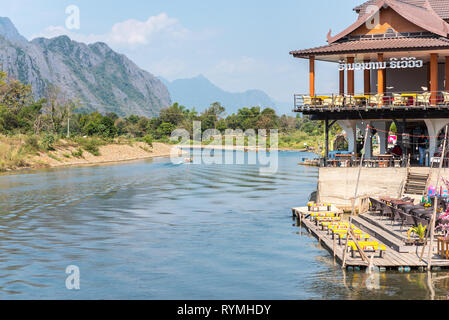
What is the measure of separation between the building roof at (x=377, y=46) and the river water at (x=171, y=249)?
10.7 metres

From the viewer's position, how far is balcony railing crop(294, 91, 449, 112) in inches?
1550

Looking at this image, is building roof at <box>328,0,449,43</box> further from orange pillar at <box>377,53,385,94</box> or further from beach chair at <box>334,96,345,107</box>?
beach chair at <box>334,96,345,107</box>

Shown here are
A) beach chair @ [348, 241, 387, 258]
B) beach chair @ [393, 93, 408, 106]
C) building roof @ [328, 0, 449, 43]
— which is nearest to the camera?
beach chair @ [348, 241, 387, 258]

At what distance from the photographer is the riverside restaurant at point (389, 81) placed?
39906 millimetres

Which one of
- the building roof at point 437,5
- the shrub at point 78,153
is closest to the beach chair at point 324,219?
the building roof at point 437,5

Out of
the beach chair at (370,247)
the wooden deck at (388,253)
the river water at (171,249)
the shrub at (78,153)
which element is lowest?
the river water at (171,249)

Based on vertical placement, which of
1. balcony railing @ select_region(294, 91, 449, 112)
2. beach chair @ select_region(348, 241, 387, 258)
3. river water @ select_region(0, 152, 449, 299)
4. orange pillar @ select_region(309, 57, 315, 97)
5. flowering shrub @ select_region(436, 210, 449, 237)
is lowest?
river water @ select_region(0, 152, 449, 299)

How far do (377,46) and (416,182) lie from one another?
9.19 m

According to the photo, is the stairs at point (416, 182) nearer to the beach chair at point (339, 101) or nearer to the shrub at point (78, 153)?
the beach chair at point (339, 101)

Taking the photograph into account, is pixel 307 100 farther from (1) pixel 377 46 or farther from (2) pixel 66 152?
(2) pixel 66 152

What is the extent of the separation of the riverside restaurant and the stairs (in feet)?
3.09

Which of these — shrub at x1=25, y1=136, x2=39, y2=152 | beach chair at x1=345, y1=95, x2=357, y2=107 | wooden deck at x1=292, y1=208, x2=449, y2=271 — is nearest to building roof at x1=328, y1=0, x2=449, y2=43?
beach chair at x1=345, y1=95, x2=357, y2=107

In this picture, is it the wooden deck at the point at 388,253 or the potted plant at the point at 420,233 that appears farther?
the potted plant at the point at 420,233
